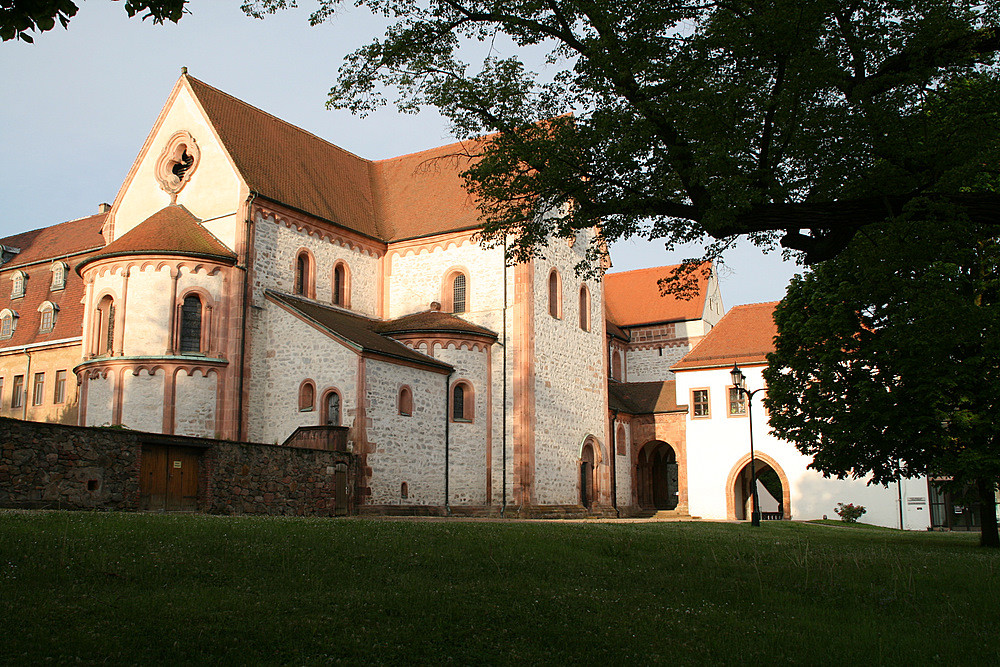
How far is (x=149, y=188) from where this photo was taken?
33562 mm

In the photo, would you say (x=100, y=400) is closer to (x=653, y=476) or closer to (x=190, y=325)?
(x=190, y=325)

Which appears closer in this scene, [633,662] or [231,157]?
[633,662]

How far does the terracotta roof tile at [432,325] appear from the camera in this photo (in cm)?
3253

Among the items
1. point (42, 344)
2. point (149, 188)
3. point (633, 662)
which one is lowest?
point (633, 662)

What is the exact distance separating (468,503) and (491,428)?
9.62ft

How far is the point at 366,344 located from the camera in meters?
29.0

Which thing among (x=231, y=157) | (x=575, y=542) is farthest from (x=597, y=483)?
(x=575, y=542)

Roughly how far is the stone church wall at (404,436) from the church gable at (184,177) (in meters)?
7.18

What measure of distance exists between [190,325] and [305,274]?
510cm

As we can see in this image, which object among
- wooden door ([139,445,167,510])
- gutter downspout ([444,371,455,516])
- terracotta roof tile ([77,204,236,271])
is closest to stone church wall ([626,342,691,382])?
gutter downspout ([444,371,455,516])

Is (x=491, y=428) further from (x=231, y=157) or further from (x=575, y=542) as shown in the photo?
(x=575, y=542)

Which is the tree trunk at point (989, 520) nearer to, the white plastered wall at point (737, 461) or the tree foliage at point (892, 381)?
the tree foliage at point (892, 381)

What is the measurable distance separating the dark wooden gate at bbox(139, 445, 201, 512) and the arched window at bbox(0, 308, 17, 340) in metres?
28.0

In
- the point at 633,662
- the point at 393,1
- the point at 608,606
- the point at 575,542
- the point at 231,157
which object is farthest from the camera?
the point at 231,157
